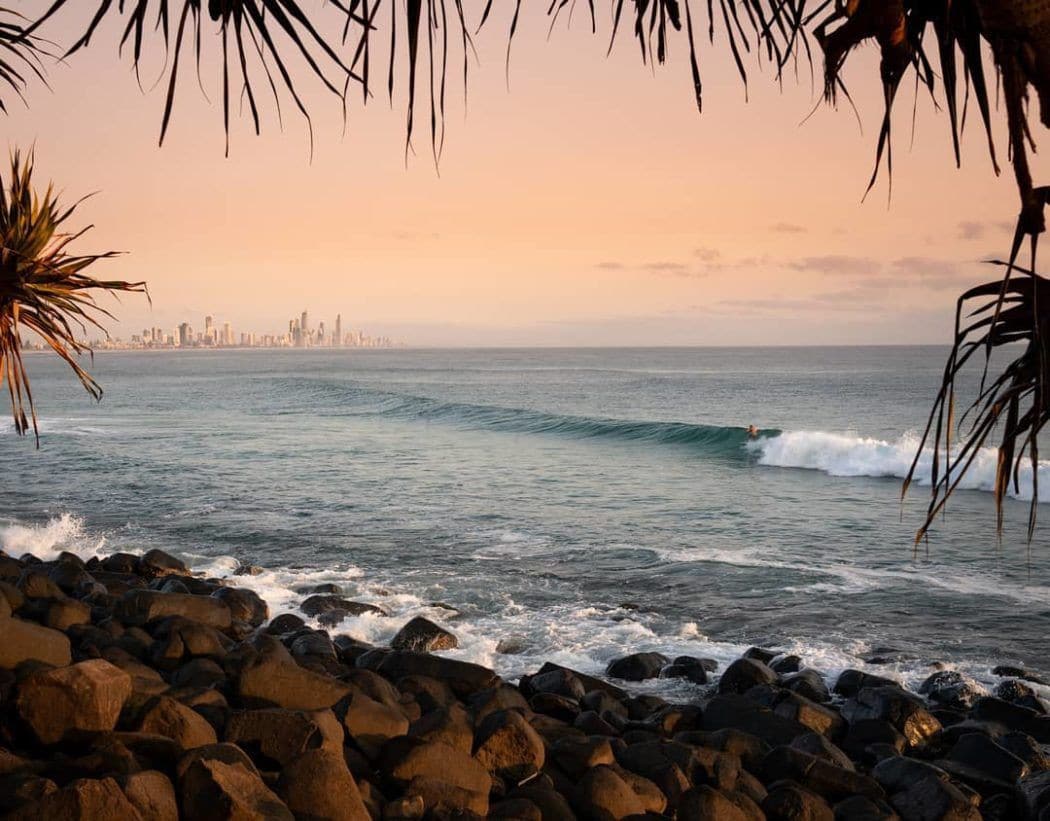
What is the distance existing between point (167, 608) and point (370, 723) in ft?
12.9

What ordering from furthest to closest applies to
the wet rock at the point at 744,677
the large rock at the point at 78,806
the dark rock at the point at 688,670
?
the dark rock at the point at 688,670 < the wet rock at the point at 744,677 < the large rock at the point at 78,806

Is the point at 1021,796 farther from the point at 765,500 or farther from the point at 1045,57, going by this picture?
the point at 765,500

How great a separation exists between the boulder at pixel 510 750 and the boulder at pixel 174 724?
4.89ft

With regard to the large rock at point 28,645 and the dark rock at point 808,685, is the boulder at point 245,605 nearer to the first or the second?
the large rock at point 28,645

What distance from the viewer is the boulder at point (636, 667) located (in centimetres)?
885

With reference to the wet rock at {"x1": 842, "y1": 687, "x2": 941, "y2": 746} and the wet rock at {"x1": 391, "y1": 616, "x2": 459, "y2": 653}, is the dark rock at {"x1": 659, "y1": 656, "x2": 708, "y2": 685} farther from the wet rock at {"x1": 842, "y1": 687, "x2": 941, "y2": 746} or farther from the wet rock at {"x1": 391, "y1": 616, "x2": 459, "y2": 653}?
the wet rock at {"x1": 391, "y1": 616, "x2": 459, "y2": 653}

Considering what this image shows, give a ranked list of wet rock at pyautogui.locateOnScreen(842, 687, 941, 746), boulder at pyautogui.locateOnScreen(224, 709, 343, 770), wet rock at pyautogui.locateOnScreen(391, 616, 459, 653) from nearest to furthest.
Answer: boulder at pyautogui.locateOnScreen(224, 709, 343, 770) < wet rock at pyautogui.locateOnScreen(842, 687, 941, 746) < wet rock at pyautogui.locateOnScreen(391, 616, 459, 653)

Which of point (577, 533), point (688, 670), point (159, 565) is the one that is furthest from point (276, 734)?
point (577, 533)

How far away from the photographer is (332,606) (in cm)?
1076

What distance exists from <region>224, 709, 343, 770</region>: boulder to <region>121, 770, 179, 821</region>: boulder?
3.01 ft

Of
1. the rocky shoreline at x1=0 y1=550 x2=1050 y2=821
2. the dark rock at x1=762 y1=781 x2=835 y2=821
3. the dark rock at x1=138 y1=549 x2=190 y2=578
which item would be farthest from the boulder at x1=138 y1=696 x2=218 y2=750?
the dark rock at x1=138 y1=549 x2=190 y2=578

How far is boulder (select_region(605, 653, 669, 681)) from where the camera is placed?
Answer: 29.0ft

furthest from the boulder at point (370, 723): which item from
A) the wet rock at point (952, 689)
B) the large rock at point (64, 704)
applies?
the wet rock at point (952, 689)

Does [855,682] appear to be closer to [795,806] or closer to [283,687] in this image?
[795,806]
